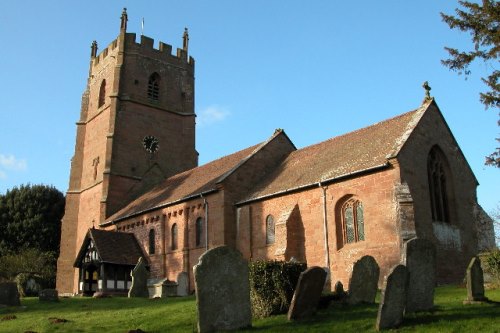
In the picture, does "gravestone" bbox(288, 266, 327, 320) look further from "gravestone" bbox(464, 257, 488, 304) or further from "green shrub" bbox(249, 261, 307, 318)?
→ "gravestone" bbox(464, 257, 488, 304)

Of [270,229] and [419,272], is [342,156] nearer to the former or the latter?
[270,229]

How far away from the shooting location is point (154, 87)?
4903 cm

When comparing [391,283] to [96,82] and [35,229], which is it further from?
[35,229]

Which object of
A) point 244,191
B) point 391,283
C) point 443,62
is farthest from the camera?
point 244,191

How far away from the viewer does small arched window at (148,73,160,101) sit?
48.5 meters

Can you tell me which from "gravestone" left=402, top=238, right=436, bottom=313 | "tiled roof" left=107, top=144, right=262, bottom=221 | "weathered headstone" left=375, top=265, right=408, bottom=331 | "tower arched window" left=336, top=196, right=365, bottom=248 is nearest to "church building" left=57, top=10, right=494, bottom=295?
"tower arched window" left=336, top=196, right=365, bottom=248

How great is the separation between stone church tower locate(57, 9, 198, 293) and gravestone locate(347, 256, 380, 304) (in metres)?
29.5

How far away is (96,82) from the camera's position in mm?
50562

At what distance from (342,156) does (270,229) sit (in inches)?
222

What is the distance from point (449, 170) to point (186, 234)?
52.4ft

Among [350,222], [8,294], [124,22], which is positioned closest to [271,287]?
[350,222]

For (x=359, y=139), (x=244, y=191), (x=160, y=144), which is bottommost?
(x=244, y=191)

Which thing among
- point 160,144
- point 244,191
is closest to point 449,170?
point 244,191

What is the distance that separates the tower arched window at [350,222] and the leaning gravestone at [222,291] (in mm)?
12387
